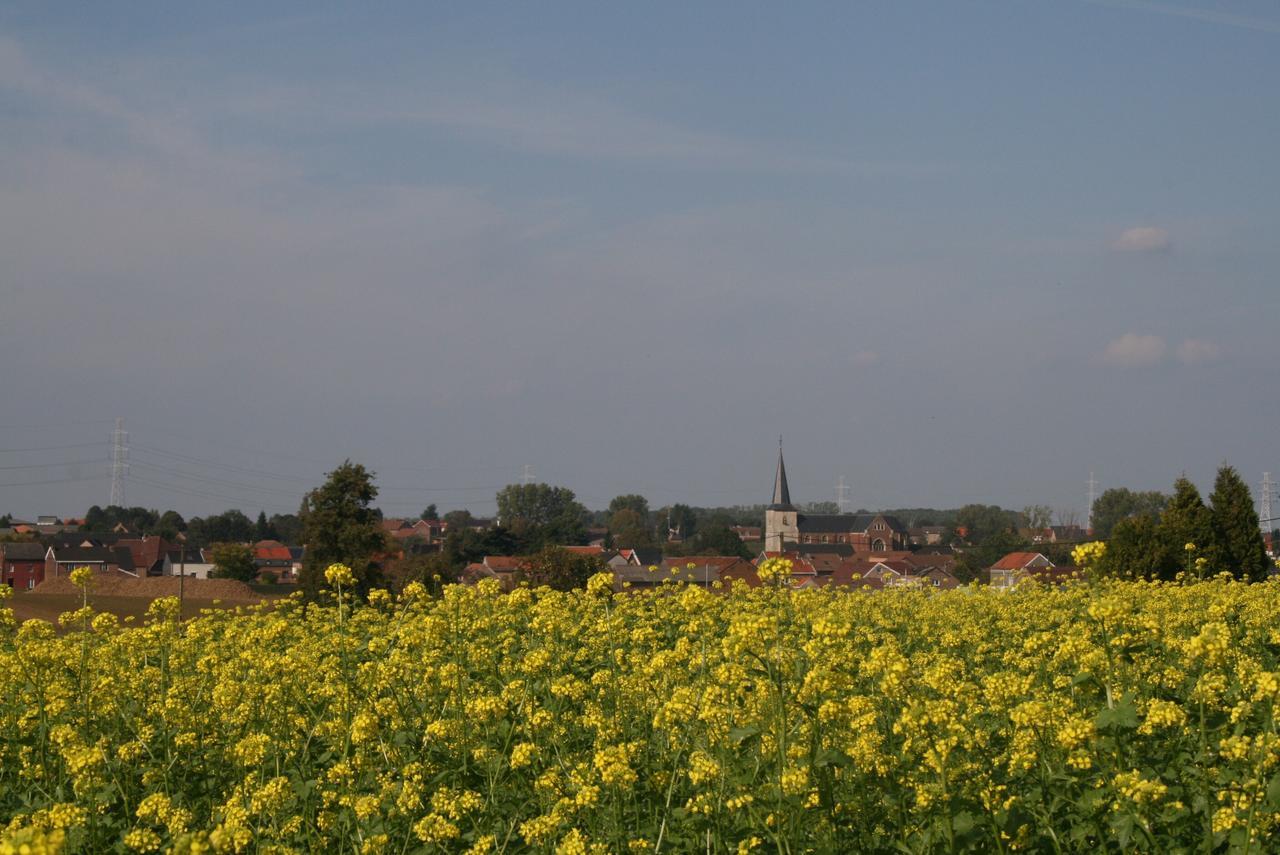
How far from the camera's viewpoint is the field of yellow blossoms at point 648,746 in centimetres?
510

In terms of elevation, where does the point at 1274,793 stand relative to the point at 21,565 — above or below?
above

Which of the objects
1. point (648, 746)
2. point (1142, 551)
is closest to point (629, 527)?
point (1142, 551)

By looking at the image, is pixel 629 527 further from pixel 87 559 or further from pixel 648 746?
pixel 648 746

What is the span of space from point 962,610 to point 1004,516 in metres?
180

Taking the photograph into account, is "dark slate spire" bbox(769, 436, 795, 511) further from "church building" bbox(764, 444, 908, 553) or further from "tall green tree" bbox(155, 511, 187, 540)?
"tall green tree" bbox(155, 511, 187, 540)

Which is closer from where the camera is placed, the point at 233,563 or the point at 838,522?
the point at 233,563

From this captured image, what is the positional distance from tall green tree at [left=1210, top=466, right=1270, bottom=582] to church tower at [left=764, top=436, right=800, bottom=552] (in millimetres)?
89670

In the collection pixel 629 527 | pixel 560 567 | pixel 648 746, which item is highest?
pixel 629 527

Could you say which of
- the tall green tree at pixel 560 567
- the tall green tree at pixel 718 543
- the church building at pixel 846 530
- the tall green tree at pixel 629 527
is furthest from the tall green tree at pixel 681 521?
the tall green tree at pixel 560 567

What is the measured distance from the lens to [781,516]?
137625 millimetres

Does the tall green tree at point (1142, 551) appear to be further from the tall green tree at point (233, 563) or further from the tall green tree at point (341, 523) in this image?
the tall green tree at point (233, 563)

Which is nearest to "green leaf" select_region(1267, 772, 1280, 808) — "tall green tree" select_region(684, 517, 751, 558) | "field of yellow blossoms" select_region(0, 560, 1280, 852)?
"field of yellow blossoms" select_region(0, 560, 1280, 852)

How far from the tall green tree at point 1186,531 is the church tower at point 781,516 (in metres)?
89.3

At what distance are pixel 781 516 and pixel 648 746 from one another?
132 meters
